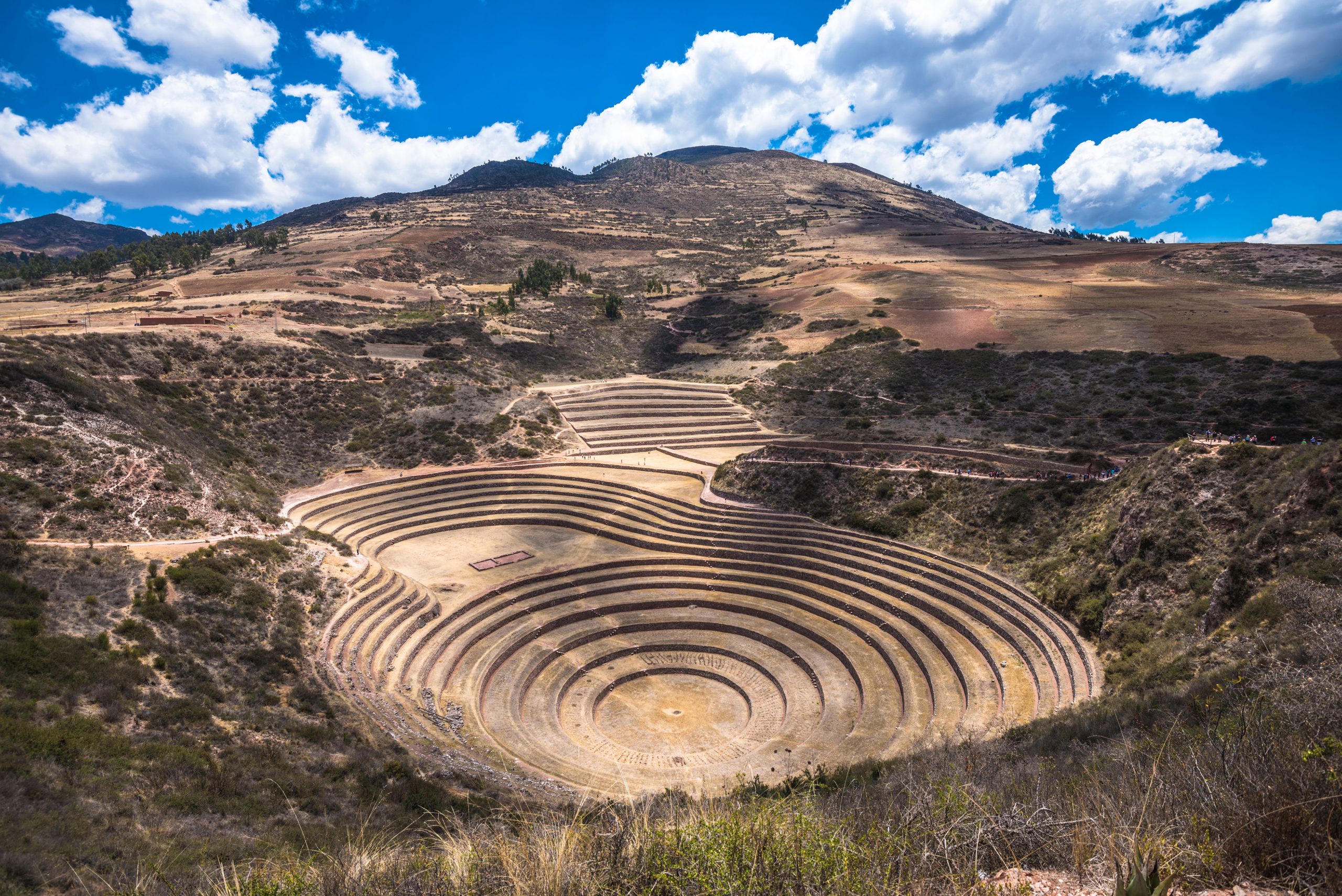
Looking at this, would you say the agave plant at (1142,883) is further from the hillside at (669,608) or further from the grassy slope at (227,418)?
the grassy slope at (227,418)

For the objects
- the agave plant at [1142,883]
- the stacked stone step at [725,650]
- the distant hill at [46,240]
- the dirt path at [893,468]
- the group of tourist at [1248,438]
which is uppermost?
the distant hill at [46,240]

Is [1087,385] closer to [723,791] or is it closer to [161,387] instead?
[723,791]

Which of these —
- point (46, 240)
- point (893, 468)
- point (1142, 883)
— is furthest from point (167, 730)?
point (46, 240)

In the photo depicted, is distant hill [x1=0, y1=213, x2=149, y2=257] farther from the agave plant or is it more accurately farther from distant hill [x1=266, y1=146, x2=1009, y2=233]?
the agave plant

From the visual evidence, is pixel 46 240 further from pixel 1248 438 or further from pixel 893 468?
pixel 1248 438

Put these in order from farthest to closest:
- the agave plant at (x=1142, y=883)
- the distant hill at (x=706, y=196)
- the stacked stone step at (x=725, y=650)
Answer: the distant hill at (x=706, y=196)
the stacked stone step at (x=725, y=650)
the agave plant at (x=1142, y=883)

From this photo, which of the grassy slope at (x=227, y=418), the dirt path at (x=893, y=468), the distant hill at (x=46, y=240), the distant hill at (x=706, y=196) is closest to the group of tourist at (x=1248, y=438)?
the dirt path at (x=893, y=468)

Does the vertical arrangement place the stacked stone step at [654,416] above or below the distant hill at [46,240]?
below
